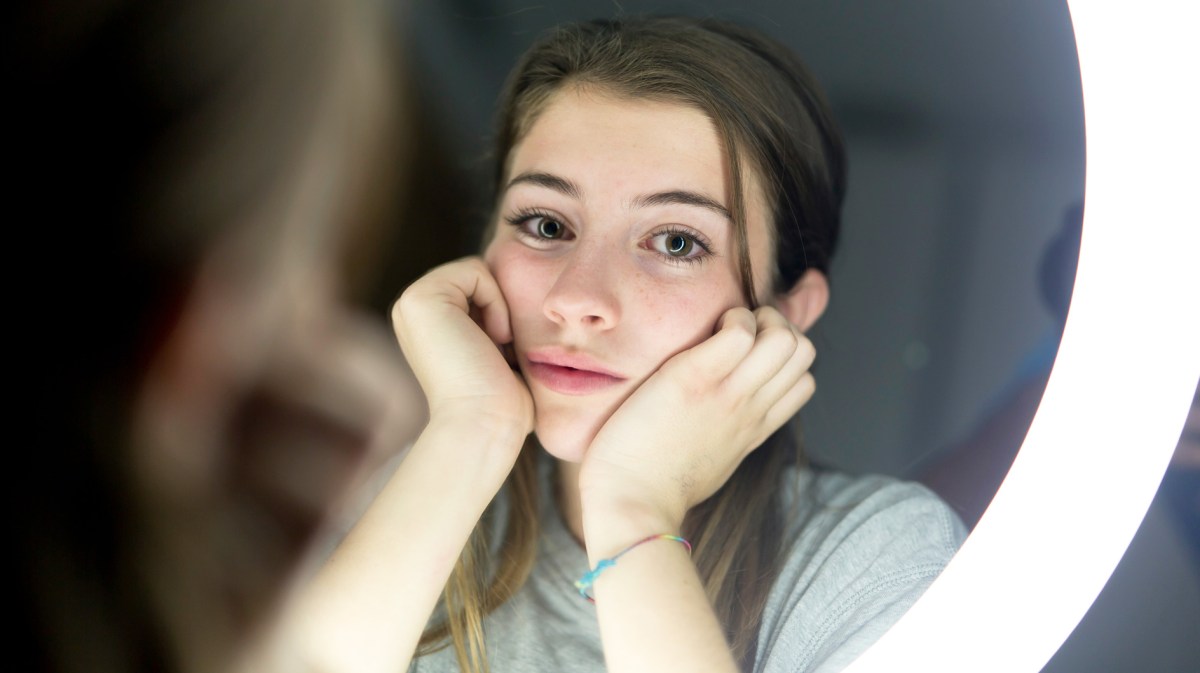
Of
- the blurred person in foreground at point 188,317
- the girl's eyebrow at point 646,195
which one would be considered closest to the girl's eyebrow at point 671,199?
the girl's eyebrow at point 646,195

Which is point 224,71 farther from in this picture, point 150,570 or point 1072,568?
point 1072,568

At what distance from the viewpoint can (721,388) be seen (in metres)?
1.00

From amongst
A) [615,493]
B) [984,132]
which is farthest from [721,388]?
[984,132]

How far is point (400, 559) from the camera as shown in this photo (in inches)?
36.9

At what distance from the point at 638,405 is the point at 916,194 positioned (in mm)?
977

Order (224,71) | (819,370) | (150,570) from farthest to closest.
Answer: (819,370) → (224,71) → (150,570)

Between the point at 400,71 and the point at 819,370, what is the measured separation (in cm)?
94

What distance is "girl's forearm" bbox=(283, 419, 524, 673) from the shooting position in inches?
36.5

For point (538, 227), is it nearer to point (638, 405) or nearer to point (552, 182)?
point (552, 182)

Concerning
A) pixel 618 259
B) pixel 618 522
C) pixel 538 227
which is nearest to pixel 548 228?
pixel 538 227

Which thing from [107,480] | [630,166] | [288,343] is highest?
[630,166]

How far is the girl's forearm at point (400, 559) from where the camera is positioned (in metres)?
0.93

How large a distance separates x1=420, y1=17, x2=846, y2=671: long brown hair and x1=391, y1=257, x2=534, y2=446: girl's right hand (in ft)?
0.69

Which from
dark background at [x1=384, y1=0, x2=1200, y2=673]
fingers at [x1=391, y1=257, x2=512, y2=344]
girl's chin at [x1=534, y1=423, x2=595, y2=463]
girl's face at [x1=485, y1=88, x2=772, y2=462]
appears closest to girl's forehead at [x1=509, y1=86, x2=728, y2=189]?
girl's face at [x1=485, y1=88, x2=772, y2=462]
